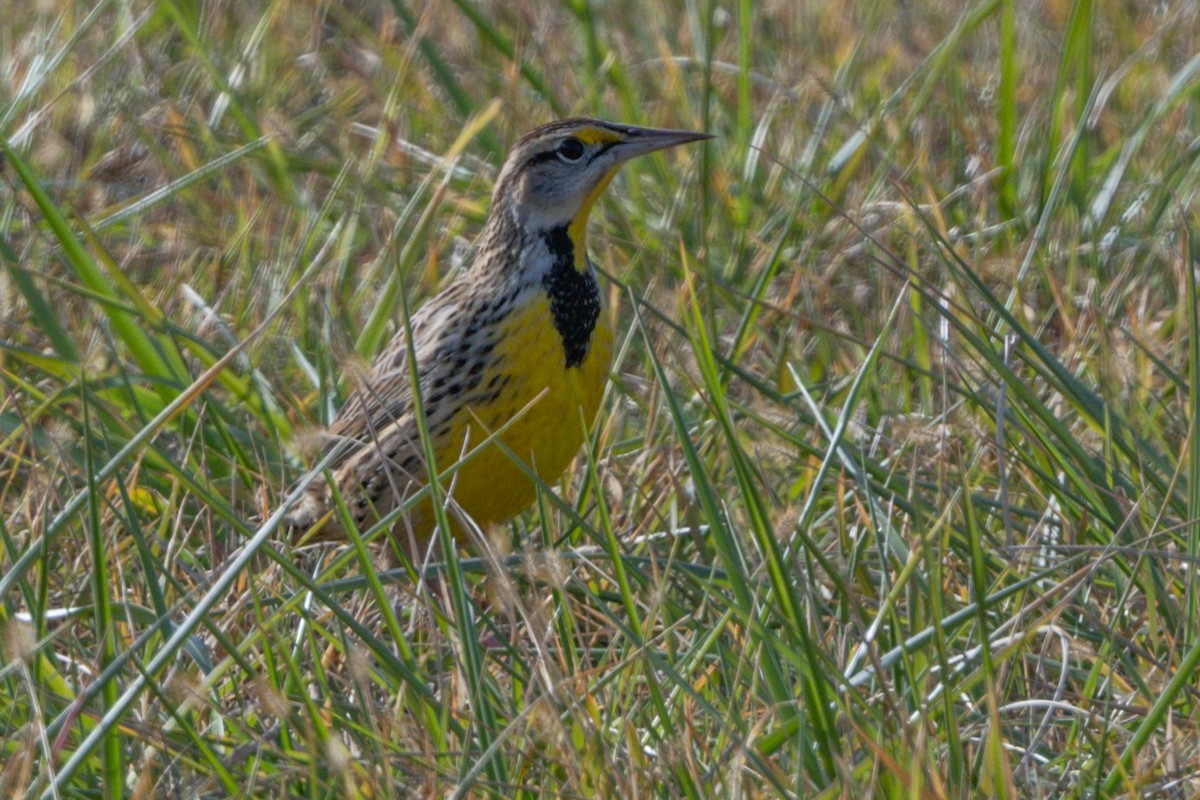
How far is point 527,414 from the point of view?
10.4ft

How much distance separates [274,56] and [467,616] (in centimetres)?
345

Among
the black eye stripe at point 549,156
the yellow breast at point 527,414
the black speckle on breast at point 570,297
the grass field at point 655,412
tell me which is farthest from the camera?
the black eye stripe at point 549,156

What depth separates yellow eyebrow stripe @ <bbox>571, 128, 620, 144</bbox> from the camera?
358cm

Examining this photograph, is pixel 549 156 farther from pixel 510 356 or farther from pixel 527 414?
pixel 527 414

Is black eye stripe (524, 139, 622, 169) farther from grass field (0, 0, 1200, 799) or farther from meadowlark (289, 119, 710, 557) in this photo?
grass field (0, 0, 1200, 799)

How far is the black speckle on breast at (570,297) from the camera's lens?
3.33m

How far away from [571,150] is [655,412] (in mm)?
506

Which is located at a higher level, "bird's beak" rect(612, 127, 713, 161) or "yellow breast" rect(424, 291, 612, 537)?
"bird's beak" rect(612, 127, 713, 161)

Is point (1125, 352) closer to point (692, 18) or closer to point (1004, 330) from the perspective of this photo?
point (1004, 330)

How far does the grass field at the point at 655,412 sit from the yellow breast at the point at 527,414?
0.45 ft

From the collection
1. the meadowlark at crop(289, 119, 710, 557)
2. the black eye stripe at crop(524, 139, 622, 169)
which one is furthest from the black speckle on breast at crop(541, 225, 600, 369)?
the black eye stripe at crop(524, 139, 622, 169)

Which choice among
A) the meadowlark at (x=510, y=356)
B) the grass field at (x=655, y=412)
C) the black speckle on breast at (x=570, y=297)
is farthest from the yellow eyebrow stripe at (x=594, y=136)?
the grass field at (x=655, y=412)

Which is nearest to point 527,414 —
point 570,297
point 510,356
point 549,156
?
point 510,356

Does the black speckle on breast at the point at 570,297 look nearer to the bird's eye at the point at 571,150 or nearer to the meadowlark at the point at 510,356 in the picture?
the meadowlark at the point at 510,356
